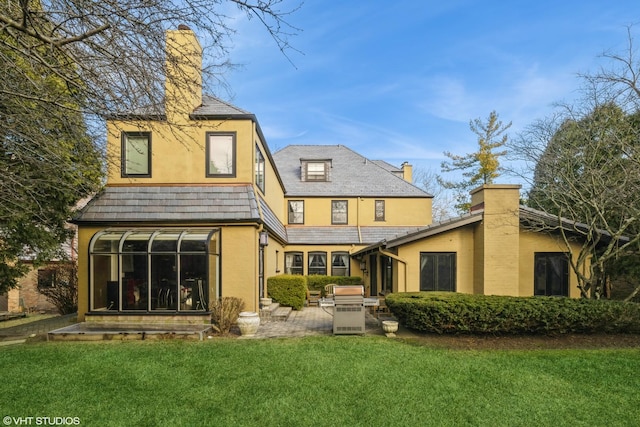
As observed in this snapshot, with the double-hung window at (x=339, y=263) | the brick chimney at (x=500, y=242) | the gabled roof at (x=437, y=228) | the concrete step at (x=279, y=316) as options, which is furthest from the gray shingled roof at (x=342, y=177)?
the brick chimney at (x=500, y=242)

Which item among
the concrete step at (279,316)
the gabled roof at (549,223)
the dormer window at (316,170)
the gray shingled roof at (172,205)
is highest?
the dormer window at (316,170)

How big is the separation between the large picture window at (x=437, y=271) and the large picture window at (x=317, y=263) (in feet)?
36.1

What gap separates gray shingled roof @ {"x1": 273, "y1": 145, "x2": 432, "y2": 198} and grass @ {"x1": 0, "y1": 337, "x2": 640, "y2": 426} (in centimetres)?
1679

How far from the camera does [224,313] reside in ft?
33.8

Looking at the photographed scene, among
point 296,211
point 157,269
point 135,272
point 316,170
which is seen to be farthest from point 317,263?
point 135,272

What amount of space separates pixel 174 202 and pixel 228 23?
7.89 m

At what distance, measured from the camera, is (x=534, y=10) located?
11109mm

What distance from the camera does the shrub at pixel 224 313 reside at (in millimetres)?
10250

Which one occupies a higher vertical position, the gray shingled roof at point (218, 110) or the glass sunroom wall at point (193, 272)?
the gray shingled roof at point (218, 110)

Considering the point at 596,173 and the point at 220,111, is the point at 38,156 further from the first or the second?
the point at 596,173

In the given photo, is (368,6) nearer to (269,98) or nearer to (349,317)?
(269,98)

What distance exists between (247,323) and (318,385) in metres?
4.26

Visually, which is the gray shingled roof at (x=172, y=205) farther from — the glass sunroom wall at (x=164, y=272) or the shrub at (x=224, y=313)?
the shrub at (x=224, y=313)

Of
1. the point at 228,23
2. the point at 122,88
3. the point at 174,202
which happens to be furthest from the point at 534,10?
the point at 174,202
